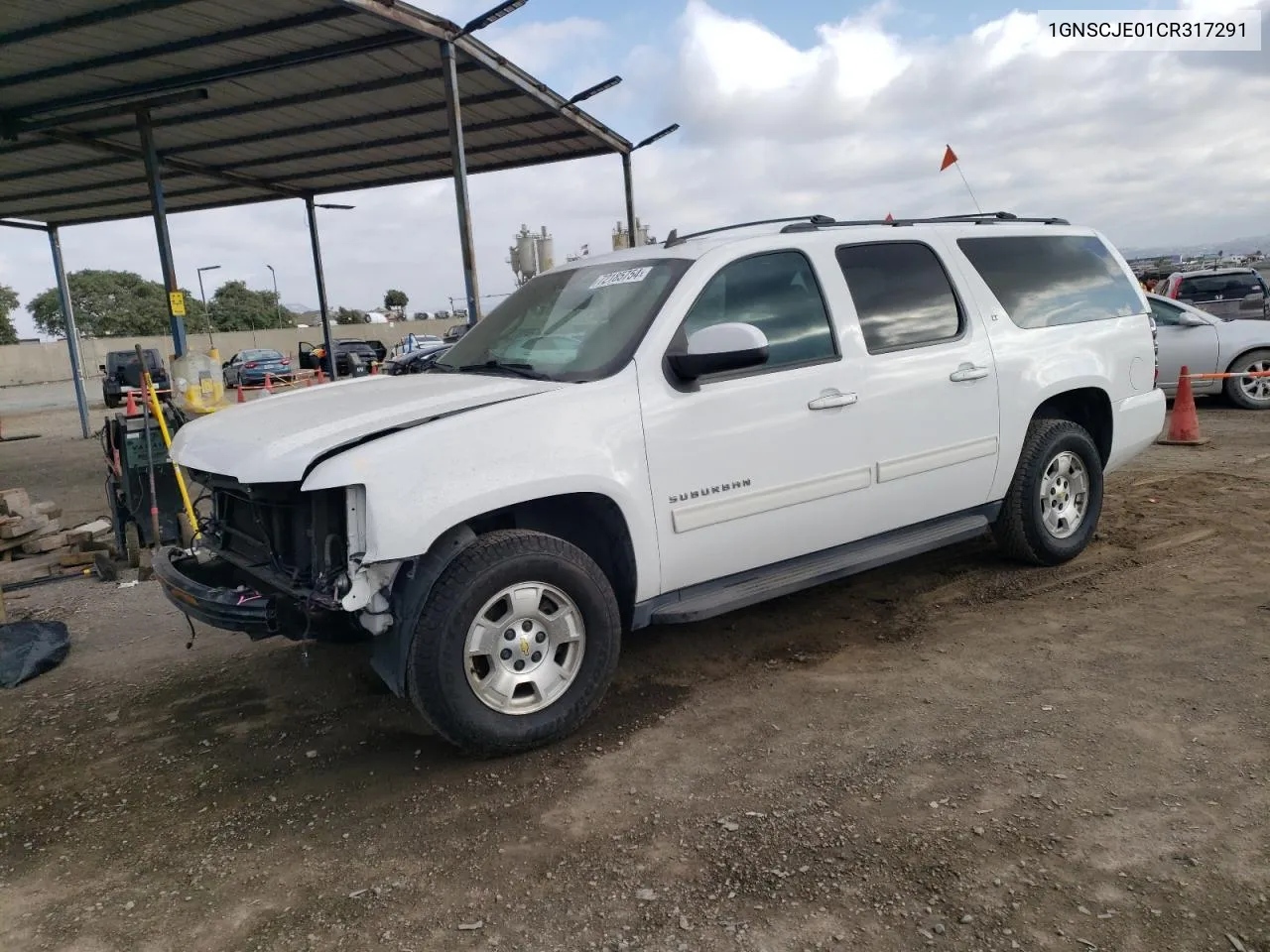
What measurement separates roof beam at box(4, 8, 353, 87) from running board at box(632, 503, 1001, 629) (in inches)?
282

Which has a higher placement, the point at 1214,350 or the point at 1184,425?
the point at 1214,350

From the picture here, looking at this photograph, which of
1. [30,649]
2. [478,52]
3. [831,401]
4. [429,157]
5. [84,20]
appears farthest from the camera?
[429,157]

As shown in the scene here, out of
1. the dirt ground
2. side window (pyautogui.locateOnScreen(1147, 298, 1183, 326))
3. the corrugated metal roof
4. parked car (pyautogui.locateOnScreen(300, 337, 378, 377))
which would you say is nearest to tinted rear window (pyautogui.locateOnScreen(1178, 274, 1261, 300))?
side window (pyautogui.locateOnScreen(1147, 298, 1183, 326))

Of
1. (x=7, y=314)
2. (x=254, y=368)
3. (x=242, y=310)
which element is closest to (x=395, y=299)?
(x=242, y=310)

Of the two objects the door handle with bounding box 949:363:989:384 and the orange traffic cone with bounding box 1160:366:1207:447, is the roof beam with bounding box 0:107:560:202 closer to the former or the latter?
the orange traffic cone with bounding box 1160:366:1207:447

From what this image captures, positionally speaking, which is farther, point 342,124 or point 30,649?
point 342,124

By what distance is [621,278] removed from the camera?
13.4 feet

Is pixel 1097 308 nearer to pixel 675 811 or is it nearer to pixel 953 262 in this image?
pixel 953 262

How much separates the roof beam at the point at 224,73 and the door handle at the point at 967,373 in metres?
7.10

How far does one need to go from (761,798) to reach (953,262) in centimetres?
305

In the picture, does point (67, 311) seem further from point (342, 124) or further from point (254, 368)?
point (254, 368)

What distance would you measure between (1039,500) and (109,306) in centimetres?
8539

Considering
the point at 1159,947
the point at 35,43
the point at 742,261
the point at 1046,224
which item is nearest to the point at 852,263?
the point at 742,261

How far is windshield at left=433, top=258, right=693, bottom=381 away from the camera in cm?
368
